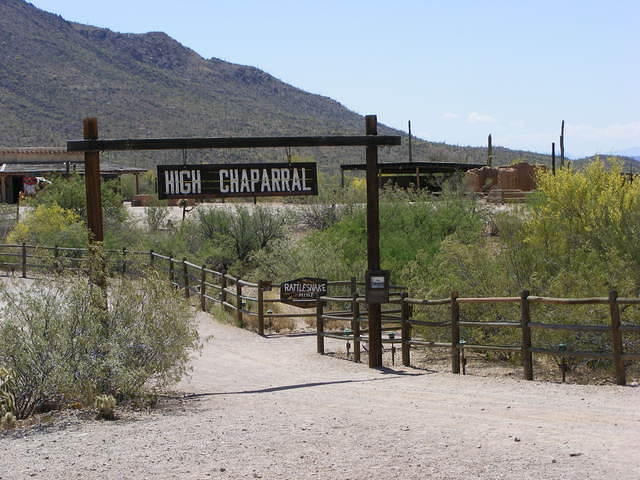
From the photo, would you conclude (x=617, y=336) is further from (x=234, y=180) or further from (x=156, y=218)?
(x=156, y=218)

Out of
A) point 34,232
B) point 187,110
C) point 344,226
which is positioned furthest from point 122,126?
point 344,226

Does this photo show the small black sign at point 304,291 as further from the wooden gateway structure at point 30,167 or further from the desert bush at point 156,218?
the wooden gateway structure at point 30,167

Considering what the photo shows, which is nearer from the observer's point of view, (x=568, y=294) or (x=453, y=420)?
(x=453, y=420)

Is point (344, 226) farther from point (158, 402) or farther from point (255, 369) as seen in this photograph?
point (158, 402)

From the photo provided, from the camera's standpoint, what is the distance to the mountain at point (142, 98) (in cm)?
8750

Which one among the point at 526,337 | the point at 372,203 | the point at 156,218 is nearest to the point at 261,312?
the point at 372,203

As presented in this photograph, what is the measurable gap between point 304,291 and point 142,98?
89124mm

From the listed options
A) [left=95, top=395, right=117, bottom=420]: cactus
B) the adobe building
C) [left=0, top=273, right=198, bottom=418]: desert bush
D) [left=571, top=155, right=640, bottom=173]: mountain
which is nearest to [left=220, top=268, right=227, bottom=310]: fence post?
[left=571, top=155, right=640, bottom=173]: mountain

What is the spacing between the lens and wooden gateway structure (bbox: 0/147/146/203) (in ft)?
193

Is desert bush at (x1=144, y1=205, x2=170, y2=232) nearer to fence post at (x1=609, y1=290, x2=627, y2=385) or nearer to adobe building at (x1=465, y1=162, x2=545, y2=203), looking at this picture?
adobe building at (x1=465, y1=162, x2=545, y2=203)

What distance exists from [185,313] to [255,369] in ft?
13.8

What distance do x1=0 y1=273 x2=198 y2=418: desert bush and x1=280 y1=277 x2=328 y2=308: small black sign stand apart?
718 cm

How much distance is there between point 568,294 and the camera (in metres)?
15.6

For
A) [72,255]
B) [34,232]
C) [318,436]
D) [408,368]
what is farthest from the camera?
[34,232]
